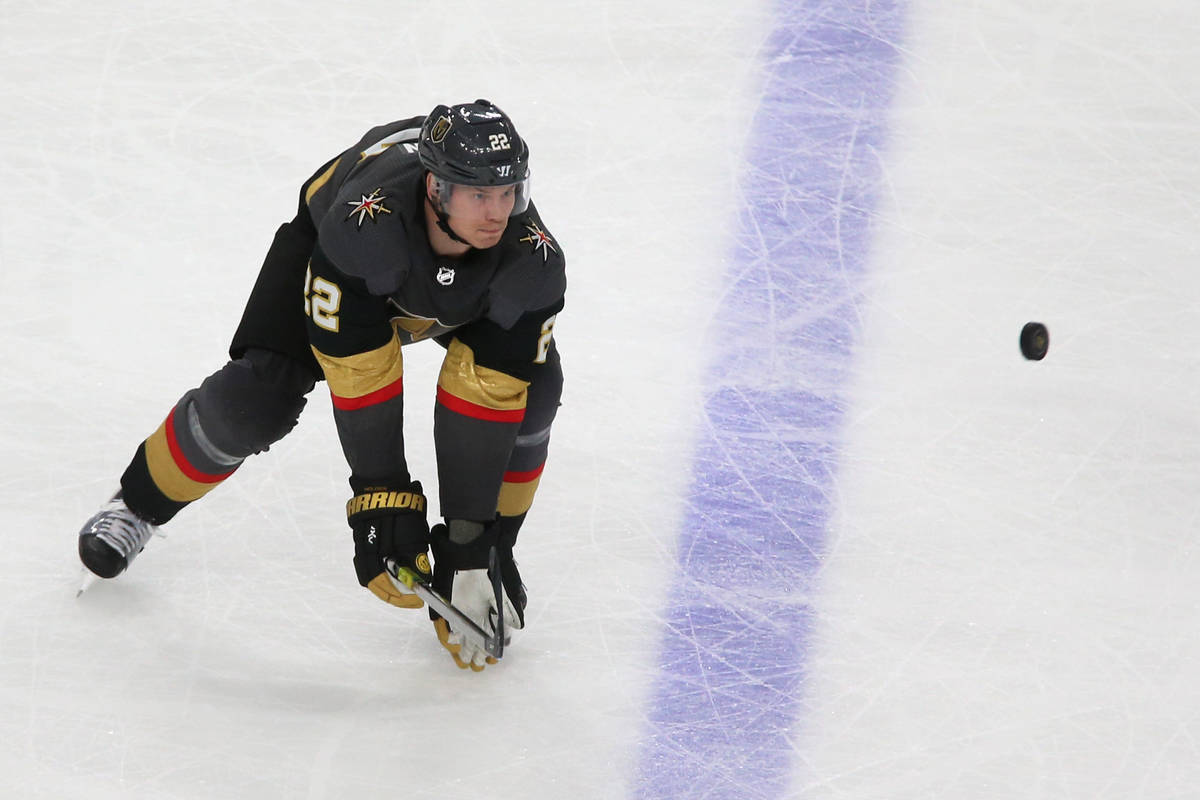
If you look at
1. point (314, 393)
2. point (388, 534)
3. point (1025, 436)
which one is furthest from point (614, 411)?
point (388, 534)

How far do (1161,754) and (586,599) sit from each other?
1.13 m

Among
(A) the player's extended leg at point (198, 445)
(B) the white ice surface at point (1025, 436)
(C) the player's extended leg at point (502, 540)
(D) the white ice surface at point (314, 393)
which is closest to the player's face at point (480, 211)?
(C) the player's extended leg at point (502, 540)

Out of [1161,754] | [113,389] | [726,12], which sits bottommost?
[1161,754]

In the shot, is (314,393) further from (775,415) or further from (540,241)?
(540,241)

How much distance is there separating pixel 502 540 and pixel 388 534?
0.37m

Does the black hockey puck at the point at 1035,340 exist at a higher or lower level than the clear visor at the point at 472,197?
lower

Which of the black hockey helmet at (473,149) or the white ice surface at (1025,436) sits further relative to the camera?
the white ice surface at (1025,436)

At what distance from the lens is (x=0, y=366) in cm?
356

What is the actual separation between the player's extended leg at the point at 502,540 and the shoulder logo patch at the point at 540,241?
0.27 metres

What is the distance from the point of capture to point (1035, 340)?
A: 3410mm

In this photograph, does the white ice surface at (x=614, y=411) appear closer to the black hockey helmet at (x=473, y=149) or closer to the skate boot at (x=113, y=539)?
the skate boot at (x=113, y=539)

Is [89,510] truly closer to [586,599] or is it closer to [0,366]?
[0,366]

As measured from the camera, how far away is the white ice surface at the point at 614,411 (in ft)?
9.60

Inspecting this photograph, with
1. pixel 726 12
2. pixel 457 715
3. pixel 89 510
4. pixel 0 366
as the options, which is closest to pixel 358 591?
pixel 457 715
